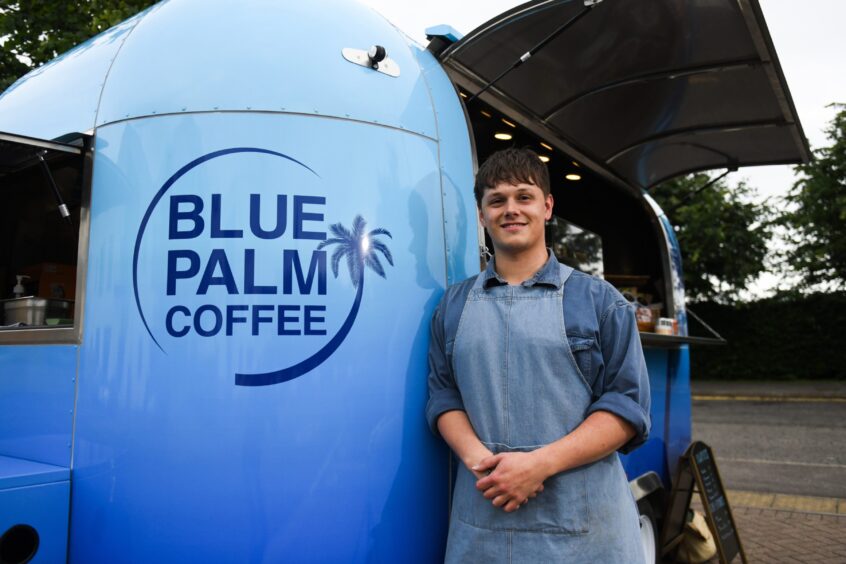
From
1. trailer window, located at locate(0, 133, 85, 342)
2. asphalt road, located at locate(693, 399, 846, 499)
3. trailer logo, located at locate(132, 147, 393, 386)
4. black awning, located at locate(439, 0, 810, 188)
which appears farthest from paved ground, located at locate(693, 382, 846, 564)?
trailer window, located at locate(0, 133, 85, 342)

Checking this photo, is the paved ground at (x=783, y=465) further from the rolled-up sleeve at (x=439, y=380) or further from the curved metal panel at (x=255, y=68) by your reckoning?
the curved metal panel at (x=255, y=68)

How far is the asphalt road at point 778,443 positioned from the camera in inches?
290

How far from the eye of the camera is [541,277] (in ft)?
7.77

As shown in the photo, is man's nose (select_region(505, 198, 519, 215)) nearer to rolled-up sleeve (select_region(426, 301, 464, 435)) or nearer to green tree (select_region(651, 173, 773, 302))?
rolled-up sleeve (select_region(426, 301, 464, 435))

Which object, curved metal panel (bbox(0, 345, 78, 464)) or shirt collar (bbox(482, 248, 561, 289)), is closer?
shirt collar (bbox(482, 248, 561, 289))

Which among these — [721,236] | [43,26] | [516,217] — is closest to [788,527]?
[516,217]

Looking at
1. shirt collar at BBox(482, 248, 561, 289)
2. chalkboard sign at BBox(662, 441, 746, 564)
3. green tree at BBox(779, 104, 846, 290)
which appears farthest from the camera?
green tree at BBox(779, 104, 846, 290)

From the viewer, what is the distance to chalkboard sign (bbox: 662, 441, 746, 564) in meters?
4.23

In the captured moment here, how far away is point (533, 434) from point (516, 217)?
74 centimetres

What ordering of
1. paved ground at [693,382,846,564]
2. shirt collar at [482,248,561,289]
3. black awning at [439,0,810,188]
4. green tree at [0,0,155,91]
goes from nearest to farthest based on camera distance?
shirt collar at [482,248,561,289] < black awning at [439,0,810,188] < paved ground at [693,382,846,564] < green tree at [0,0,155,91]

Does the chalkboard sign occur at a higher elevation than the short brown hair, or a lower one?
lower

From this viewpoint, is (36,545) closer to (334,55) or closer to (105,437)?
(105,437)

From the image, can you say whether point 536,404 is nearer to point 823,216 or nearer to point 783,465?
point 783,465

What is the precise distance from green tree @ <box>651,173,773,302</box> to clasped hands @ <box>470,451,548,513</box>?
1670cm
